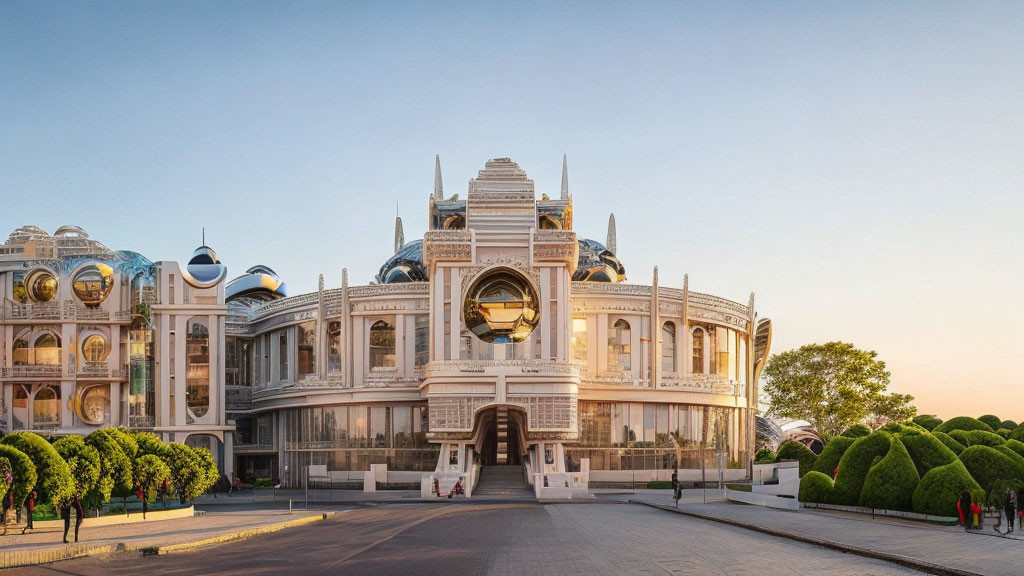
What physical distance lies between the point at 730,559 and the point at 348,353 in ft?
170

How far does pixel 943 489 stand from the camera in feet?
133

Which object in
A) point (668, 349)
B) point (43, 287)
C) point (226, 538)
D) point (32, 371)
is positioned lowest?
point (226, 538)

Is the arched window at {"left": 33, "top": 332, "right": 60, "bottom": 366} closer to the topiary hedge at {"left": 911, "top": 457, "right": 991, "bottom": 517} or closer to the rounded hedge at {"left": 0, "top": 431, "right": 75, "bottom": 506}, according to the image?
the rounded hedge at {"left": 0, "top": 431, "right": 75, "bottom": 506}

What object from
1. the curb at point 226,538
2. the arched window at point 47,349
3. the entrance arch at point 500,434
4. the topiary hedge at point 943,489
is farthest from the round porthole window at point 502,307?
the topiary hedge at point 943,489

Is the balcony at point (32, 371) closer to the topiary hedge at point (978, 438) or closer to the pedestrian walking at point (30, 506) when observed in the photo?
the pedestrian walking at point (30, 506)

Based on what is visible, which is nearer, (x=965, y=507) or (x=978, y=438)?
(x=965, y=507)

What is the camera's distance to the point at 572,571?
25.9 m

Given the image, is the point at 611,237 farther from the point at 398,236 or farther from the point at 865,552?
the point at 865,552

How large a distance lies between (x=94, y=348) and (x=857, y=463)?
50.7 m

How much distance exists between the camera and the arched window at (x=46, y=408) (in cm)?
7106

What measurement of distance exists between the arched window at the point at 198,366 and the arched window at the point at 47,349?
856 centimetres

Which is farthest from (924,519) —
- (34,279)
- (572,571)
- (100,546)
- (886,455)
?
(34,279)

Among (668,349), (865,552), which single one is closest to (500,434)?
(668,349)

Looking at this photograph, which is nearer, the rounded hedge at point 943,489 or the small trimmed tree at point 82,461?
the rounded hedge at point 943,489
